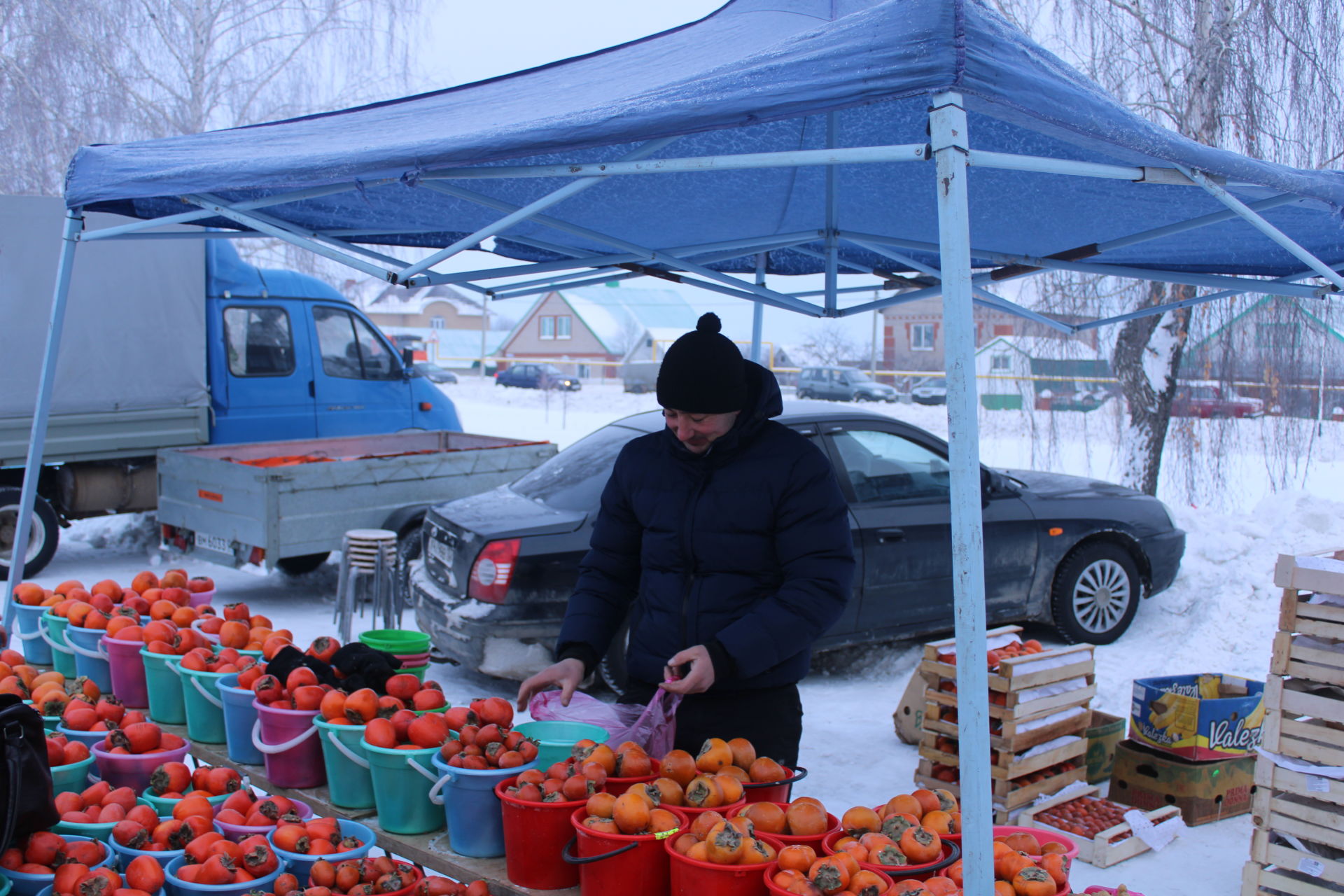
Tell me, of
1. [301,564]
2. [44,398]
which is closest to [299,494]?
[301,564]

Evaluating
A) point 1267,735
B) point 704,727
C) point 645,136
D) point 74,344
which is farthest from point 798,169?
point 74,344

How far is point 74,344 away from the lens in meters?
8.83

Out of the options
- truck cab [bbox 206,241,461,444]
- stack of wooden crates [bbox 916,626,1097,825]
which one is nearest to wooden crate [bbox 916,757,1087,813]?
stack of wooden crates [bbox 916,626,1097,825]

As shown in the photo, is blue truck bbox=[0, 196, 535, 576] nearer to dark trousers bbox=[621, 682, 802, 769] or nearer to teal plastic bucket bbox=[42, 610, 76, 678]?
teal plastic bucket bbox=[42, 610, 76, 678]

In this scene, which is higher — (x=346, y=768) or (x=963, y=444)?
(x=963, y=444)

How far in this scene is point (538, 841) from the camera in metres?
2.38

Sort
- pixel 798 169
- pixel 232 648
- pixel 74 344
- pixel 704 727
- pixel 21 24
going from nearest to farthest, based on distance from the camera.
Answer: pixel 704 727 < pixel 232 648 < pixel 798 169 < pixel 74 344 < pixel 21 24

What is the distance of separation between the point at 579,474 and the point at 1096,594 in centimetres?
357

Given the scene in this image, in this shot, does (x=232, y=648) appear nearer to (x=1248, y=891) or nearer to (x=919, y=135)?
(x=919, y=135)

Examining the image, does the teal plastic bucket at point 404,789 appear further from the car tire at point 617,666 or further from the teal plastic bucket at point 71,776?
the car tire at point 617,666

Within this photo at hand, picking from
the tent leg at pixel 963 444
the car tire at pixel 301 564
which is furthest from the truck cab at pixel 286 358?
the tent leg at pixel 963 444

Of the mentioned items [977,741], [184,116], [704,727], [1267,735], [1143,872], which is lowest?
[1143,872]

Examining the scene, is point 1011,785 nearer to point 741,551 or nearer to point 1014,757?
point 1014,757

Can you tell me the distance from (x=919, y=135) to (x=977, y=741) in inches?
90.0
